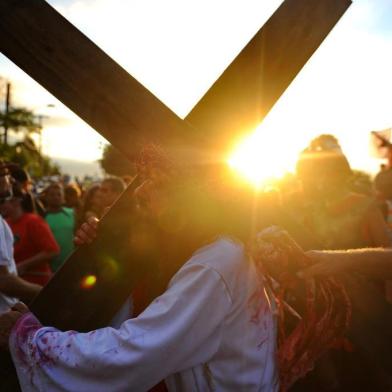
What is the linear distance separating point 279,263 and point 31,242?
416 cm

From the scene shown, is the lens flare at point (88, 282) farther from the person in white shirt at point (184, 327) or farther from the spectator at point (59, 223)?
the spectator at point (59, 223)

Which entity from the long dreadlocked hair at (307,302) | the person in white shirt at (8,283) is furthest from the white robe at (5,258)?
the long dreadlocked hair at (307,302)

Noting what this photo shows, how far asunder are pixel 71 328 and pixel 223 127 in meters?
0.98

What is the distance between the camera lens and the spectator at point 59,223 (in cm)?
624

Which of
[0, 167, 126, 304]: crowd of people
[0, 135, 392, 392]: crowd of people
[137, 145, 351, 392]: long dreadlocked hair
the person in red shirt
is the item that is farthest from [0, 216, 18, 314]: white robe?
[137, 145, 351, 392]: long dreadlocked hair

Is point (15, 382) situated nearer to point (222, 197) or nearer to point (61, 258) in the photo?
point (222, 197)

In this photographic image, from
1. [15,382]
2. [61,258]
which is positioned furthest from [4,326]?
[61,258]

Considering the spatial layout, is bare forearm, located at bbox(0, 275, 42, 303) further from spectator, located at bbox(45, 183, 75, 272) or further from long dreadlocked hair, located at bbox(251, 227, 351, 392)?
spectator, located at bbox(45, 183, 75, 272)

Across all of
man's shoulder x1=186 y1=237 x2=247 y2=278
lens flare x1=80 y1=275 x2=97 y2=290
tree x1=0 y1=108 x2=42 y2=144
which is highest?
tree x1=0 y1=108 x2=42 y2=144

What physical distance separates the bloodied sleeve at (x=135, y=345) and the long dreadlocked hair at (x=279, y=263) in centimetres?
26

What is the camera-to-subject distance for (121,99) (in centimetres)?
157

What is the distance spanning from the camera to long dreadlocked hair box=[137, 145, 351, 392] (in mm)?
1744

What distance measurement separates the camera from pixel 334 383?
3902 mm

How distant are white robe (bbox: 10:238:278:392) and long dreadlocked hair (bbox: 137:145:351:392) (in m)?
0.09
